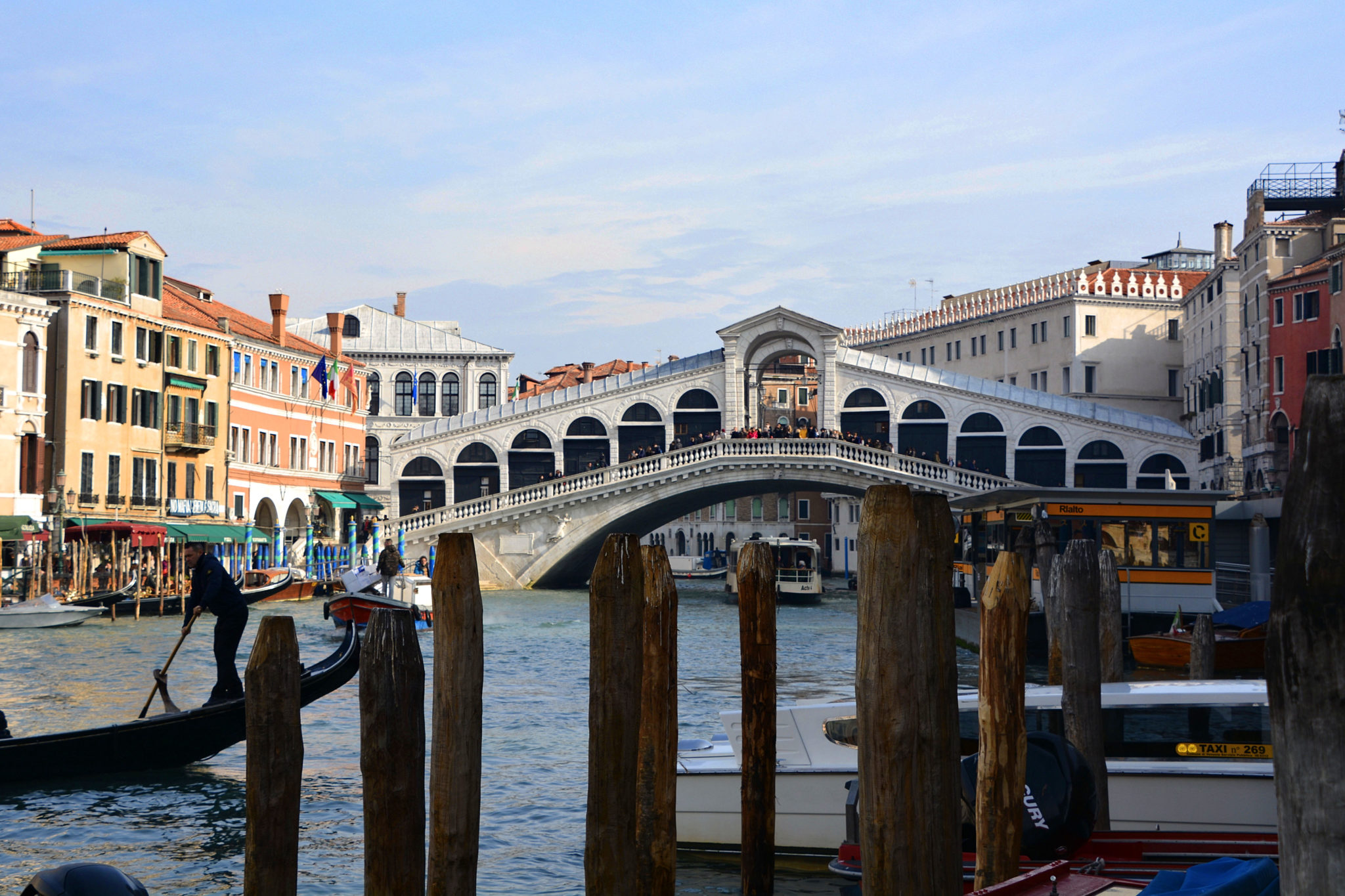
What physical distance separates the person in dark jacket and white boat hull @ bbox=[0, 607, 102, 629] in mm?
11922

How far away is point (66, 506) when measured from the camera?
76.5 feet

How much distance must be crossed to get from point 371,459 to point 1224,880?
35.7 meters

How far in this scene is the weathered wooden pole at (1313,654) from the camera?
7.23ft

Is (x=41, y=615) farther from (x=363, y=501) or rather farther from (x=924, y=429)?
(x=924, y=429)

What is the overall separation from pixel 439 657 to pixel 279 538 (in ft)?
90.2

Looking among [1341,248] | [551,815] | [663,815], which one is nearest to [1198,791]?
[663,815]

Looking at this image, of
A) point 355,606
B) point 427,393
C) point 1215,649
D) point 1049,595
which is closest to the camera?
point 1049,595

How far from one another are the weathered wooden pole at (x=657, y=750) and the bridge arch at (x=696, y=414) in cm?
3026

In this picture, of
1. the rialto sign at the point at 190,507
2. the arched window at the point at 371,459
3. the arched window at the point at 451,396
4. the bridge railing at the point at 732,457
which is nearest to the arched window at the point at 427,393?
the arched window at the point at 451,396

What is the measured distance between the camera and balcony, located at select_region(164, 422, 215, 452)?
26.3m

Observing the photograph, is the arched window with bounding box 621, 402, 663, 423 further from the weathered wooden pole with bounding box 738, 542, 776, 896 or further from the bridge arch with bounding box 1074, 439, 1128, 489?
the weathered wooden pole with bounding box 738, 542, 776, 896

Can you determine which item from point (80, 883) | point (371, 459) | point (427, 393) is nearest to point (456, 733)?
point (80, 883)

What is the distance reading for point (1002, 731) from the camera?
16.5ft

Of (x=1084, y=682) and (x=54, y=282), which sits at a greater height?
(x=54, y=282)
